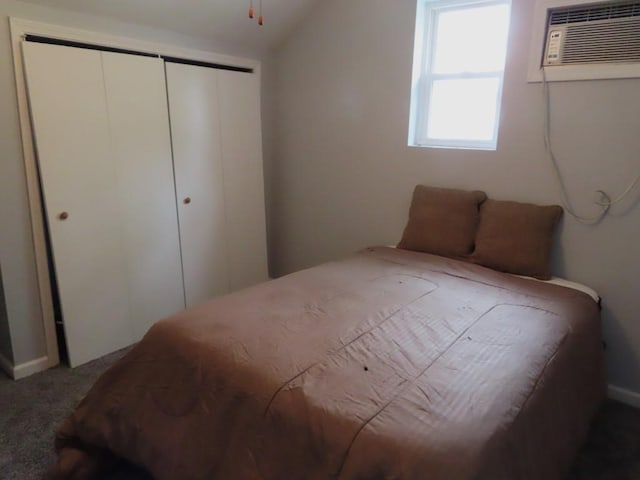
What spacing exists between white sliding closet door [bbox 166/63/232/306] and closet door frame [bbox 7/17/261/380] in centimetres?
25

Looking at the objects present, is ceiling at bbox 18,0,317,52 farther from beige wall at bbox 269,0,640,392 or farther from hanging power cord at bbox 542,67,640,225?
hanging power cord at bbox 542,67,640,225

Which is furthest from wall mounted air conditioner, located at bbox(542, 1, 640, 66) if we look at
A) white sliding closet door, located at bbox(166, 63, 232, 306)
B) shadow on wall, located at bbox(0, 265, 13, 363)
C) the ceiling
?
shadow on wall, located at bbox(0, 265, 13, 363)

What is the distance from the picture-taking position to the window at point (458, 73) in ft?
8.17

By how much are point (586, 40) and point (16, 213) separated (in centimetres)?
297

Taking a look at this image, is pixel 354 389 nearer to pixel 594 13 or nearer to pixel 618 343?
pixel 618 343

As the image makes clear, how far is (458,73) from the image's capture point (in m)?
2.62

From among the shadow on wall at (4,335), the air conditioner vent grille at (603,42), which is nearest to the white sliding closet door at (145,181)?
the shadow on wall at (4,335)

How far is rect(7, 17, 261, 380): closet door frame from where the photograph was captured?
203 centimetres

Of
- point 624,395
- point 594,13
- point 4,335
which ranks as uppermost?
point 594,13

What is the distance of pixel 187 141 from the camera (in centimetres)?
273

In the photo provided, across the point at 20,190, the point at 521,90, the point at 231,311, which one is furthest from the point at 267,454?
the point at 521,90

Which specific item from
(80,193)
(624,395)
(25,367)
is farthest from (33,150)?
(624,395)

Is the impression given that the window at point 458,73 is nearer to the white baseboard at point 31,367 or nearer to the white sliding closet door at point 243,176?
the white sliding closet door at point 243,176

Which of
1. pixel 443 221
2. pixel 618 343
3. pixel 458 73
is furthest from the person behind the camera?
pixel 458 73
